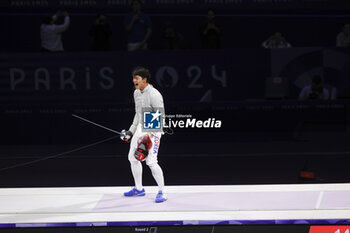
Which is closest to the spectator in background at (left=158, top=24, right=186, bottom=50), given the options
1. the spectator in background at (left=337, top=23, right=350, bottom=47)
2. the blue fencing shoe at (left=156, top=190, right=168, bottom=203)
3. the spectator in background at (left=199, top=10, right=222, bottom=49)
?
the spectator in background at (left=199, top=10, right=222, bottom=49)

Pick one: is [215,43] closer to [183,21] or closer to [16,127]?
[183,21]

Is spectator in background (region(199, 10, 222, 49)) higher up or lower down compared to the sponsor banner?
lower down

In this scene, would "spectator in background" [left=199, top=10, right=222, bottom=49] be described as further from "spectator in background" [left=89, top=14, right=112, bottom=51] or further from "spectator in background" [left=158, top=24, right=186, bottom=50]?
"spectator in background" [left=89, top=14, right=112, bottom=51]

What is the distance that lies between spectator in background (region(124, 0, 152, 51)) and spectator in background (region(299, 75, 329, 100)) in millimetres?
3364

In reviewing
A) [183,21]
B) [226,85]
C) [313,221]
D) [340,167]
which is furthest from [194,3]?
[313,221]

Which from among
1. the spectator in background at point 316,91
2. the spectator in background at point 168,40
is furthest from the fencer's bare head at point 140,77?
the spectator in background at point 316,91

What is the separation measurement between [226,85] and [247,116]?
0.79 m

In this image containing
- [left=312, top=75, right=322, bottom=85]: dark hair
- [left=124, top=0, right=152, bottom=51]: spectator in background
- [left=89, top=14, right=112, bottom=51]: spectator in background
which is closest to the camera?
[left=312, top=75, right=322, bottom=85]: dark hair

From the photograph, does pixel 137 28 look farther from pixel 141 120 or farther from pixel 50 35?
pixel 141 120

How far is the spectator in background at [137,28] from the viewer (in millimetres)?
9711

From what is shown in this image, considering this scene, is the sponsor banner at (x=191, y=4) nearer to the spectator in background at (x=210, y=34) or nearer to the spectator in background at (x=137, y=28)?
the spectator in background at (x=210, y=34)

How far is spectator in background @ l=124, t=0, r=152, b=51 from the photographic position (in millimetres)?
9711

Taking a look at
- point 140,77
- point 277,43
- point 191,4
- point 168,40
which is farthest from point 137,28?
point 140,77

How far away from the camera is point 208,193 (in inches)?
193
